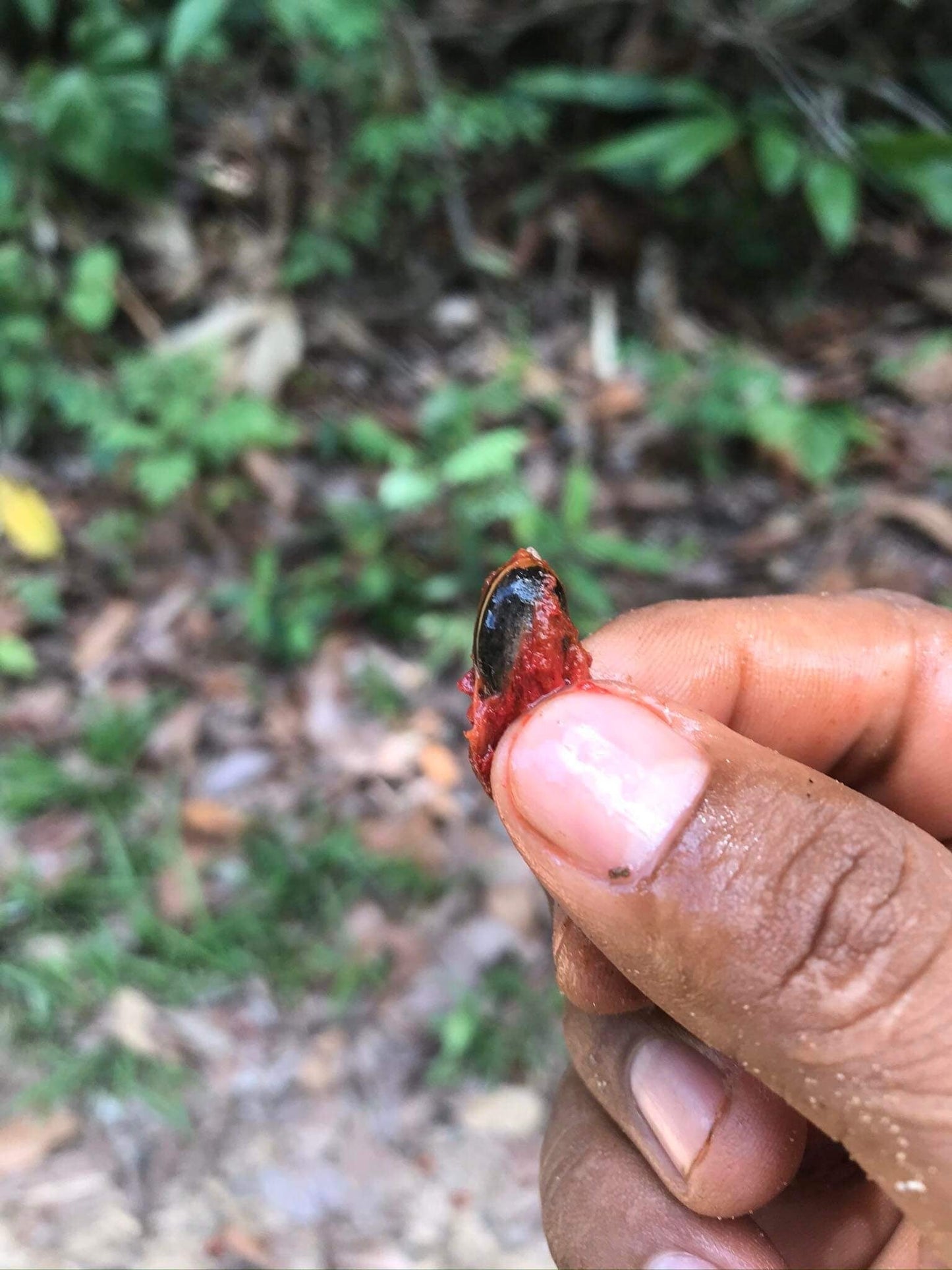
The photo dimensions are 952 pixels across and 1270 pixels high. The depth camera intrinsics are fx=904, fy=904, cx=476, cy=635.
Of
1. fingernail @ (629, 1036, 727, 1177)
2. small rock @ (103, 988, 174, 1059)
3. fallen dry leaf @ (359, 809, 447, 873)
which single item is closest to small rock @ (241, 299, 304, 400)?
fallen dry leaf @ (359, 809, 447, 873)

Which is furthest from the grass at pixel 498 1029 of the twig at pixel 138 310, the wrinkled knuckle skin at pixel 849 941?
the twig at pixel 138 310

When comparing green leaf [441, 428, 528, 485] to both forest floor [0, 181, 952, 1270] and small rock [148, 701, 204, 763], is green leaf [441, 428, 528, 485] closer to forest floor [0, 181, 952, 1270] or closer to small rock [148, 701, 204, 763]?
forest floor [0, 181, 952, 1270]

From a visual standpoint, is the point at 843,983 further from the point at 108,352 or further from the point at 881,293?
the point at 881,293

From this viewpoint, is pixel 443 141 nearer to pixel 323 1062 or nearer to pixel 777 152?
pixel 777 152

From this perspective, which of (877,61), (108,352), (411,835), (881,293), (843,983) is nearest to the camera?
(843,983)

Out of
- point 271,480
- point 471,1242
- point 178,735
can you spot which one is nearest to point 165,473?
point 271,480

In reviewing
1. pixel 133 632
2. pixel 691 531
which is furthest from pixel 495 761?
pixel 691 531
